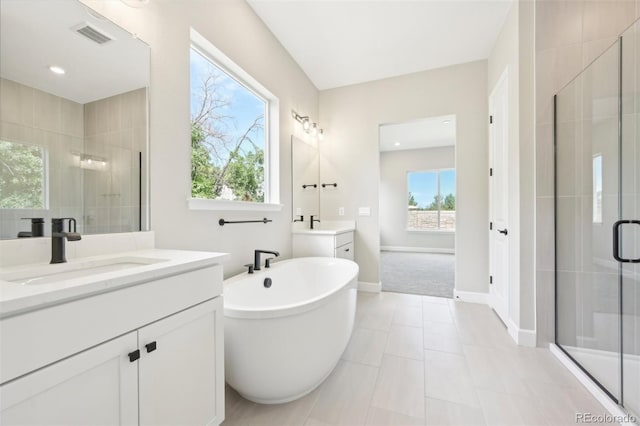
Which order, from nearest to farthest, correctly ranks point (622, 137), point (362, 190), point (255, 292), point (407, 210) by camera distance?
point (622, 137) < point (255, 292) < point (362, 190) < point (407, 210)

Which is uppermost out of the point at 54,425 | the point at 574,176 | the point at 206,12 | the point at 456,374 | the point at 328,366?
the point at 206,12

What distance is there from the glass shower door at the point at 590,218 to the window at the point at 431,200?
16.0 feet

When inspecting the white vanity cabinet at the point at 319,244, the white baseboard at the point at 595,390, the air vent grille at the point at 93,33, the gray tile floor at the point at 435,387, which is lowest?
the gray tile floor at the point at 435,387

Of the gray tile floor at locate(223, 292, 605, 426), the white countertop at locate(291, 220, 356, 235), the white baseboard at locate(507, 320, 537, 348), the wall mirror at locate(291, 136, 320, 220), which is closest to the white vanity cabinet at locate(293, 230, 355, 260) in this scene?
the white countertop at locate(291, 220, 356, 235)

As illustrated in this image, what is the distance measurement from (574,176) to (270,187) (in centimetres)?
255

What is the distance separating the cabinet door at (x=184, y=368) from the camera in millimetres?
871

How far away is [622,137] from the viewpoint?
1586 mm

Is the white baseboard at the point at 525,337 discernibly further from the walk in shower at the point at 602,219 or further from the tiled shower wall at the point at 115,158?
the tiled shower wall at the point at 115,158

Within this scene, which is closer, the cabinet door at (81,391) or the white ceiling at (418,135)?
the cabinet door at (81,391)

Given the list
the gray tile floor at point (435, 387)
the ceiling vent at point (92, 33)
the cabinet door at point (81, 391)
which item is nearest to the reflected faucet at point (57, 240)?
the cabinet door at point (81, 391)

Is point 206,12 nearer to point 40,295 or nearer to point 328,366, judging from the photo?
point 40,295

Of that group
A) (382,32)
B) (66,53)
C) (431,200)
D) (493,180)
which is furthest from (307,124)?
(431,200)

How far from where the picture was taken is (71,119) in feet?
3.83

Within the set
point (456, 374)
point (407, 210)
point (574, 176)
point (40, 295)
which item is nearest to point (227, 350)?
point (40, 295)
